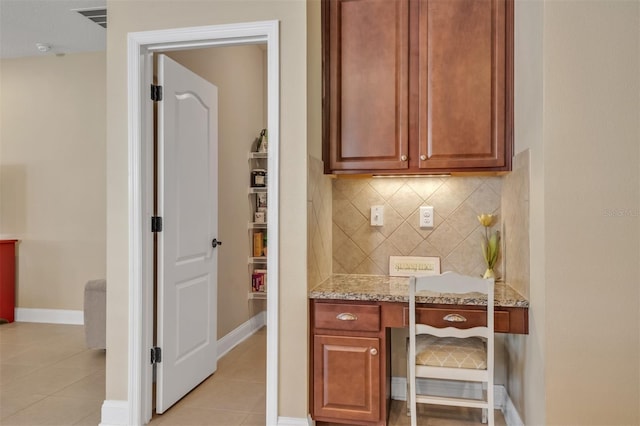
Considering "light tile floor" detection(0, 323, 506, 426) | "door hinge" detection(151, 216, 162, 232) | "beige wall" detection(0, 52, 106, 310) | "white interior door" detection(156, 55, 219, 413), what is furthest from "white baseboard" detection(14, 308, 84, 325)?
"door hinge" detection(151, 216, 162, 232)

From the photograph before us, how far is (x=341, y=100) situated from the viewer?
253 cm

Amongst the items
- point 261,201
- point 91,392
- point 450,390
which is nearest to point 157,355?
point 91,392

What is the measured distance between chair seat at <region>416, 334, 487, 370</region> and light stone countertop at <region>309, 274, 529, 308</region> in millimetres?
244

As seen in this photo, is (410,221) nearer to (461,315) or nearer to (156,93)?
(461,315)

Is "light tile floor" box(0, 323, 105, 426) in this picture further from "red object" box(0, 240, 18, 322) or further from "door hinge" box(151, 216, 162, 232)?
"door hinge" box(151, 216, 162, 232)

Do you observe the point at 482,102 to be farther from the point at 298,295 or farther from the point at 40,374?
the point at 40,374

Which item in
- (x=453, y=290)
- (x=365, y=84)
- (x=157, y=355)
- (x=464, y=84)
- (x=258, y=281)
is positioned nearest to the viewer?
(x=453, y=290)

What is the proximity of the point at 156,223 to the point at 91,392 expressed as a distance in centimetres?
133

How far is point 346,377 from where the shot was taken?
7.38 feet

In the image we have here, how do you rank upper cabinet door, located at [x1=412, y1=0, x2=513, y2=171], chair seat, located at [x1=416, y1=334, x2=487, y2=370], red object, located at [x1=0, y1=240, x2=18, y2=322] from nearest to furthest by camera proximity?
1. chair seat, located at [x1=416, y1=334, x2=487, y2=370]
2. upper cabinet door, located at [x1=412, y1=0, x2=513, y2=171]
3. red object, located at [x1=0, y1=240, x2=18, y2=322]

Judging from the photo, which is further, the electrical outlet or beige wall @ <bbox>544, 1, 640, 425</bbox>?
the electrical outlet

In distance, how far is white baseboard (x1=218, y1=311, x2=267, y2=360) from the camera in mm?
3695

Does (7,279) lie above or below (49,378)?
above

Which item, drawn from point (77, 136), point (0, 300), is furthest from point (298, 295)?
point (0, 300)
